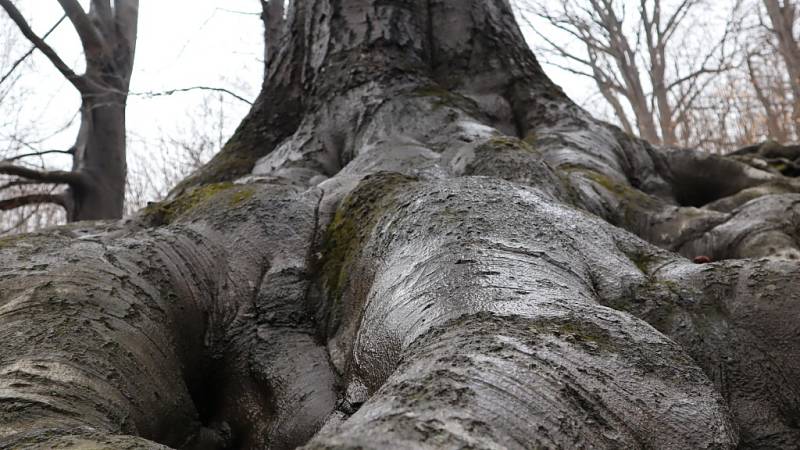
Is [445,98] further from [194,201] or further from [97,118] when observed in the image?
[97,118]

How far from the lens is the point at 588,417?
953mm

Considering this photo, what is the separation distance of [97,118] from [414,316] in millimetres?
6060

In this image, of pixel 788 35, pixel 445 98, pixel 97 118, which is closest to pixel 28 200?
pixel 97 118

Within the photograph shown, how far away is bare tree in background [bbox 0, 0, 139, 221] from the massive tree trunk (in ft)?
12.8

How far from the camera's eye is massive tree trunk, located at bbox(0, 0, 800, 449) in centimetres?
98

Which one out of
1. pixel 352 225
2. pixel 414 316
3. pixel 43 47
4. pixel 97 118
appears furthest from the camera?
pixel 97 118

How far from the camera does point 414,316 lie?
1.27 m

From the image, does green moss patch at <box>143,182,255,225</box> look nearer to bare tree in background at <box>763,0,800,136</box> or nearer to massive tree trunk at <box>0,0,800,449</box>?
massive tree trunk at <box>0,0,800,449</box>

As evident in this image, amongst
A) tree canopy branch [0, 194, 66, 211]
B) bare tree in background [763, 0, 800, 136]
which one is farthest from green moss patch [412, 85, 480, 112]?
bare tree in background [763, 0, 800, 136]

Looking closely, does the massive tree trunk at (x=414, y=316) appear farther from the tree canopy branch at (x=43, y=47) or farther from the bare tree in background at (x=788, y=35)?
the bare tree in background at (x=788, y=35)

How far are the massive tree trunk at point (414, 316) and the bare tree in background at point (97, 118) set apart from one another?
3.91m

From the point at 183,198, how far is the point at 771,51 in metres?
16.2

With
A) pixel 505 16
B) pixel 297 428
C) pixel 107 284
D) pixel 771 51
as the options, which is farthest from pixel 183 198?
pixel 771 51

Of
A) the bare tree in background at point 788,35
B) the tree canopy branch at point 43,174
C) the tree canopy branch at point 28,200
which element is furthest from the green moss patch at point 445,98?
the bare tree in background at point 788,35
